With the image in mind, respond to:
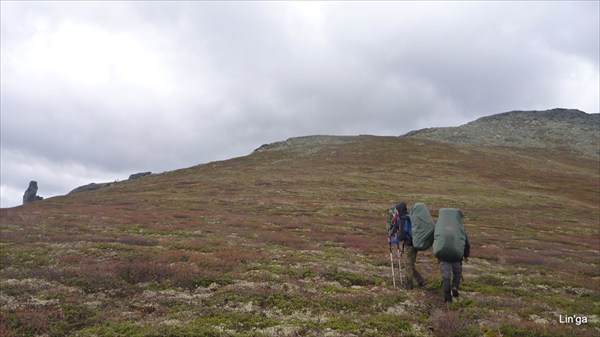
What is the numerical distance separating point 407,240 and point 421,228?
83cm

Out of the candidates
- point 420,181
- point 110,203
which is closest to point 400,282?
point 110,203

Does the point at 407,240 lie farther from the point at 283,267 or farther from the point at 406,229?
the point at 283,267

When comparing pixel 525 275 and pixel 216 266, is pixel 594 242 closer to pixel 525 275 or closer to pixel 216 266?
pixel 525 275

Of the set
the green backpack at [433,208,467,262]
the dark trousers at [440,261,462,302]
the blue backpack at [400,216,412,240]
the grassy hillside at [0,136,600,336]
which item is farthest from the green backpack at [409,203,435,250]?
the grassy hillside at [0,136,600,336]

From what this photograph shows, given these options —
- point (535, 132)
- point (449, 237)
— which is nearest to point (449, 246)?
point (449, 237)

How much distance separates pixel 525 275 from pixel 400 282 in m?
7.45

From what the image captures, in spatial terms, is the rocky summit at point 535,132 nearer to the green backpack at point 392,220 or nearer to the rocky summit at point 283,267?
the rocky summit at point 283,267

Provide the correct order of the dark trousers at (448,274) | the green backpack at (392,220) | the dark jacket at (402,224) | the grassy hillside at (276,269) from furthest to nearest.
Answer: the green backpack at (392,220)
the dark jacket at (402,224)
the dark trousers at (448,274)
the grassy hillside at (276,269)

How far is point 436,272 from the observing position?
62.1 ft

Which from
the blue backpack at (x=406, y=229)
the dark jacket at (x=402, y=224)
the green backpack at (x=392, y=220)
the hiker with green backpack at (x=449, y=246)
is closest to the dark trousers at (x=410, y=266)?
the dark jacket at (x=402, y=224)

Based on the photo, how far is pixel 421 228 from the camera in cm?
1477

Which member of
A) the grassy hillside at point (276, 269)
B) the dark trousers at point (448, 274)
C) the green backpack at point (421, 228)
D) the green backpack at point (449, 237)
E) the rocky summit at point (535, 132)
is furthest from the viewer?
the rocky summit at point (535, 132)

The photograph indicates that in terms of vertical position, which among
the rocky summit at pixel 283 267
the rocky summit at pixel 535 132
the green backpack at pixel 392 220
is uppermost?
the rocky summit at pixel 535 132

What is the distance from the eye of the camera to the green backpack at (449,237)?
1334cm
